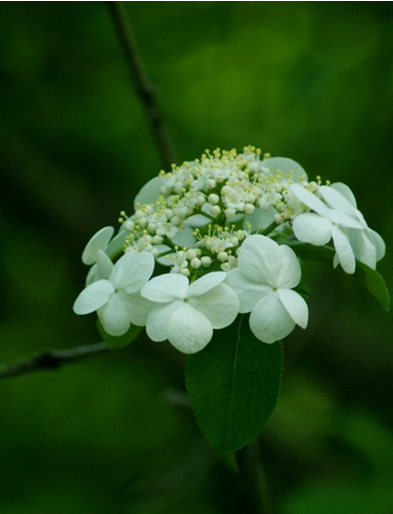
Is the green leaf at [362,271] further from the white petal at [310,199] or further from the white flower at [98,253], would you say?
the white flower at [98,253]

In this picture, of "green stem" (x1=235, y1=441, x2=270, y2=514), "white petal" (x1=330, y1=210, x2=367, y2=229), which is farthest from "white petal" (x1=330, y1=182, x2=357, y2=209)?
"green stem" (x1=235, y1=441, x2=270, y2=514)

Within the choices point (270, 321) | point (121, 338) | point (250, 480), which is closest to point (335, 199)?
point (270, 321)

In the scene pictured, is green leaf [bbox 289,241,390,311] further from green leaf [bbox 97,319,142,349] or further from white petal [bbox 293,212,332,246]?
green leaf [bbox 97,319,142,349]

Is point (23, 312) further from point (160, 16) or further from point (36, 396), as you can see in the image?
point (160, 16)

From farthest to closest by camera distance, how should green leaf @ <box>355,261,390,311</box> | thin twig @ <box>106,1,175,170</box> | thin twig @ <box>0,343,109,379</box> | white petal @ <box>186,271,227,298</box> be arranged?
1. thin twig @ <box>106,1,175,170</box>
2. thin twig @ <box>0,343,109,379</box>
3. green leaf @ <box>355,261,390,311</box>
4. white petal @ <box>186,271,227,298</box>

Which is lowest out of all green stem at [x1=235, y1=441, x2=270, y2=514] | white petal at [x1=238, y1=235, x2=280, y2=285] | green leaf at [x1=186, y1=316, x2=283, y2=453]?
green stem at [x1=235, y1=441, x2=270, y2=514]

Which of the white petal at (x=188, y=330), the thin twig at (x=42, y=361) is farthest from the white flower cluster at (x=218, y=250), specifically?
the thin twig at (x=42, y=361)

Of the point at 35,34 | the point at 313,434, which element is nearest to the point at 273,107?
the point at 35,34
